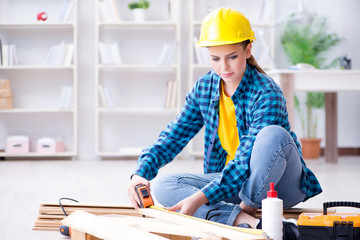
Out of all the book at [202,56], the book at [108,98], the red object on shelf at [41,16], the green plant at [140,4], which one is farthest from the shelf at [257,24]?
the red object on shelf at [41,16]

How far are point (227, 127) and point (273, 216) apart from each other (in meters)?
0.51

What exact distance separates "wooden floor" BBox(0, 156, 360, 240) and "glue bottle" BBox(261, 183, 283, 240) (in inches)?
30.8

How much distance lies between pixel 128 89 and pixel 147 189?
3523mm

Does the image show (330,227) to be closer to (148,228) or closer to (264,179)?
(264,179)

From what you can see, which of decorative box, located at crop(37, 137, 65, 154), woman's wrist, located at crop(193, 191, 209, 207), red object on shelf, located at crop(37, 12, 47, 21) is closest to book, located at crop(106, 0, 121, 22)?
red object on shelf, located at crop(37, 12, 47, 21)

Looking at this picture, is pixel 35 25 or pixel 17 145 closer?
pixel 17 145

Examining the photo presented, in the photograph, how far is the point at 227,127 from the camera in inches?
69.9

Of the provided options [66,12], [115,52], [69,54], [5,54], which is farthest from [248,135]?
[5,54]

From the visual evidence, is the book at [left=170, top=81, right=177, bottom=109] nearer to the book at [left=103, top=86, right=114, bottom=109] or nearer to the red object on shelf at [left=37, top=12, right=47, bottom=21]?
the book at [left=103, top=86, right=114, bottom=109]

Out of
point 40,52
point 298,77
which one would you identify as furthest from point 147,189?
point 40,52

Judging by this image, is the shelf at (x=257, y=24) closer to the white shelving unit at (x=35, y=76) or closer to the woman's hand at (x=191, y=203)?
the white shelving unit at (x=35, y=76)

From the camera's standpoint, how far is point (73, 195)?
2.71 m

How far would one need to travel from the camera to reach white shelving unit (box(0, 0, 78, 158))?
491 centimetres

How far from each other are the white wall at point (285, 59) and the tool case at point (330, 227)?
3654mm
